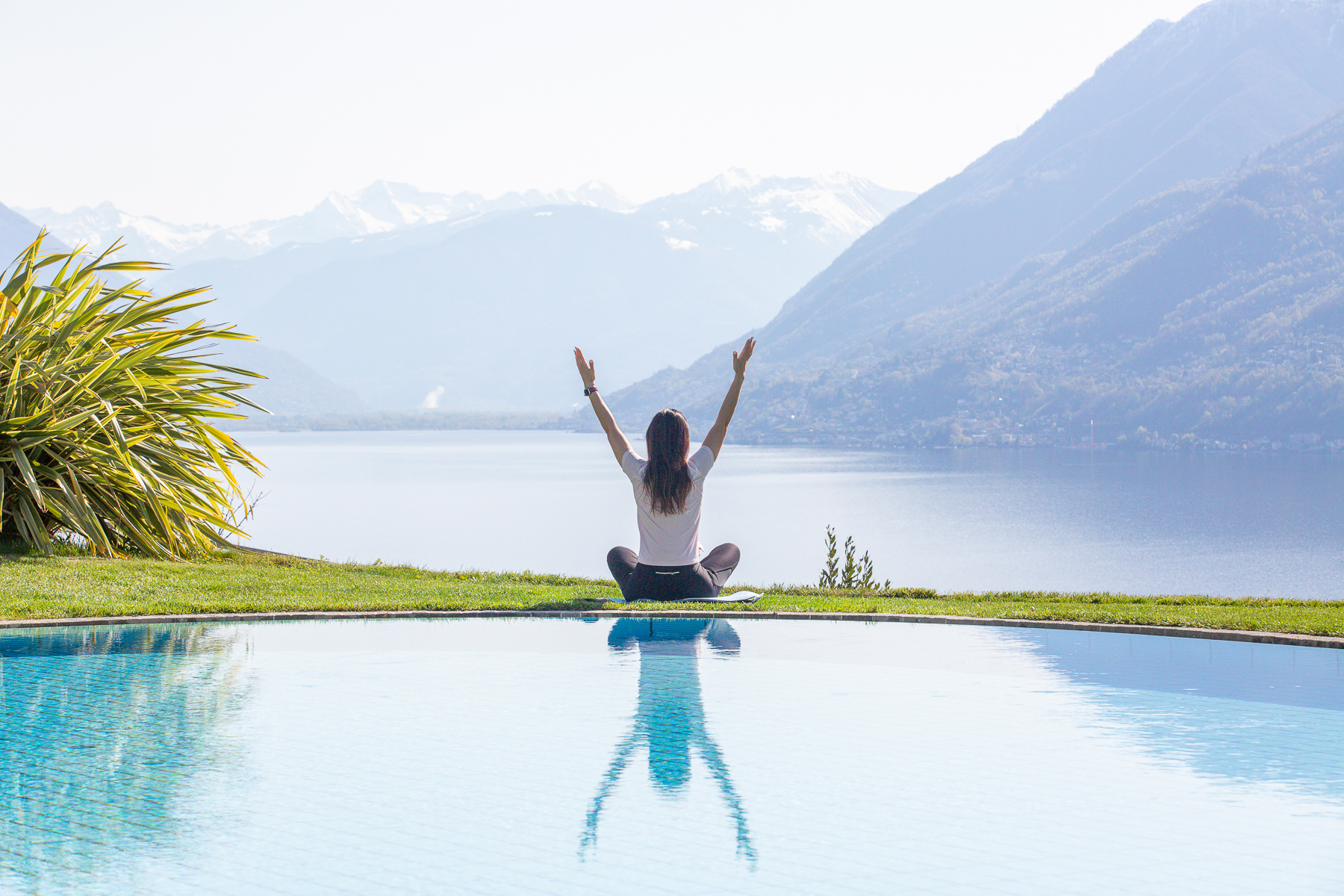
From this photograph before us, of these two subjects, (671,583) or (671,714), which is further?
(671,583)

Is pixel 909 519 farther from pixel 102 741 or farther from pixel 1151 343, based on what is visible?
pixel 1151 343

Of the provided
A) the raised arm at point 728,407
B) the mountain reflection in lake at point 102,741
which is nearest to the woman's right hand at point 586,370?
the raised arm at point 728,407

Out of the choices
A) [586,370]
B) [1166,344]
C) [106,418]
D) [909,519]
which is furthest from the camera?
[1166,344]

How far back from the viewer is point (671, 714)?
6.10 meters

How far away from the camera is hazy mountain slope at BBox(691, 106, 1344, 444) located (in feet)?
398

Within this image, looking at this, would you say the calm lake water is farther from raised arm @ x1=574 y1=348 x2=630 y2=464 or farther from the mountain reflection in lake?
the mountain reflection in lake

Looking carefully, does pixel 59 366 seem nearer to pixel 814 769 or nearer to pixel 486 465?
pixel 814 769

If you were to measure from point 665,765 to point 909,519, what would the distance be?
5050 centimetres

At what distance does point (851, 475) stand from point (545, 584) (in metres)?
75.9

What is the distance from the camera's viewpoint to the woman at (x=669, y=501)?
761 cm

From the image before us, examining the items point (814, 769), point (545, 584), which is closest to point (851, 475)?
point (545, 584)

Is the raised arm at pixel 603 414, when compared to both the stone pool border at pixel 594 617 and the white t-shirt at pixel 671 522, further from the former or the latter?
the stone pool border at pixel 594 617

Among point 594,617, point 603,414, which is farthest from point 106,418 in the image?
point 603,414

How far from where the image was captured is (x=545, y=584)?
1120cm
